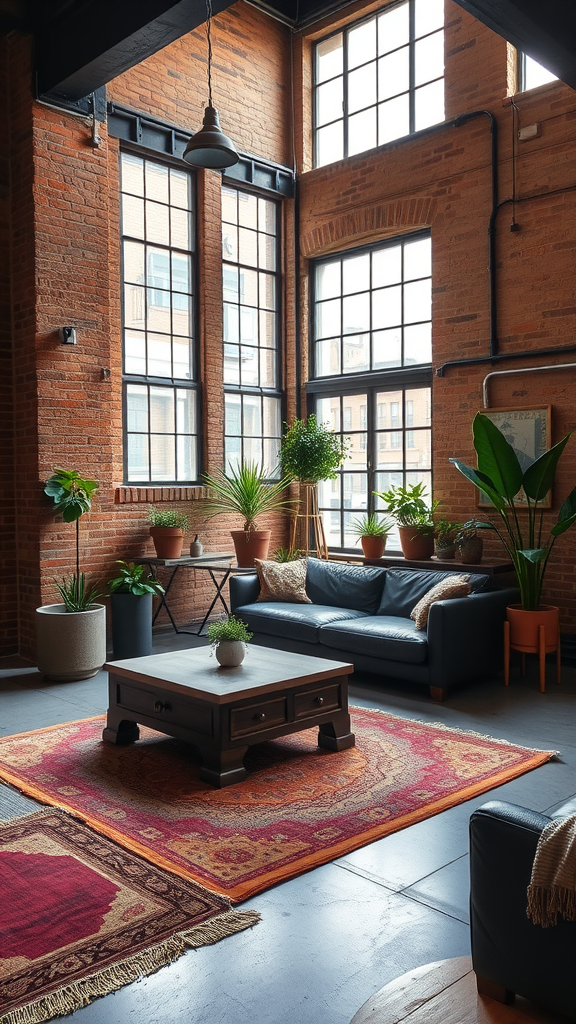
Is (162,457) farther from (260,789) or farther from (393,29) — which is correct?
(393,29)

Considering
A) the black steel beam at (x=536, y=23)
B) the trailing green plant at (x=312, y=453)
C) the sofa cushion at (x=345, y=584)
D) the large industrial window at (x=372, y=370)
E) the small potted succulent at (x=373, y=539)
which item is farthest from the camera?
the trailing green plant at (x=312, y=453)

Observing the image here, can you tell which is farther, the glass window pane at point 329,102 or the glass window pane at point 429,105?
the glass window pane at point 329,102

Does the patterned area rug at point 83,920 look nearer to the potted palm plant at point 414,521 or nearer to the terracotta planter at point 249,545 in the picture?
the potted palm plant at point 414,521

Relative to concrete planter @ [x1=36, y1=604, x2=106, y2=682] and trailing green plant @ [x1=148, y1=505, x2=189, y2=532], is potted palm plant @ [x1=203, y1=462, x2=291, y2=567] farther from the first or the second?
concrete planter @ [x1=36, y1=604, x2=106, y2=682]

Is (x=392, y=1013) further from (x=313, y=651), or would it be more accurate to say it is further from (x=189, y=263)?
(x=189, y=263)

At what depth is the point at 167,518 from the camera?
24.0ft

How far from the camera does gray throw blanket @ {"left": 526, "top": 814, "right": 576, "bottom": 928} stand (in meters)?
1.78

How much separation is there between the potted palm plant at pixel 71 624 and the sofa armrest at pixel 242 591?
1174 millimetres

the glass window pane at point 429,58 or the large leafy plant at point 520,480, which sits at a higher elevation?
the glass window pane at point 429,58

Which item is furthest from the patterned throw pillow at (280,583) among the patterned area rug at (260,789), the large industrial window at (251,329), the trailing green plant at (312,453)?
the patterned area rug at (260,789)

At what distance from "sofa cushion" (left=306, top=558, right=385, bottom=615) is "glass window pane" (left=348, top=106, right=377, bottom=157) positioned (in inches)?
165

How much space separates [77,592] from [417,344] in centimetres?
393

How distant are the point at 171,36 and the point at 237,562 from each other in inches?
172

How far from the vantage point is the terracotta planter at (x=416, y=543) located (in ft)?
23.3
